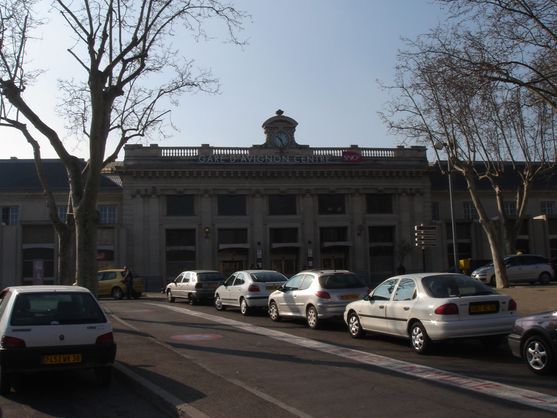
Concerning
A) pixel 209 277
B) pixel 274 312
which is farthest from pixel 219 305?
pixel 274 312

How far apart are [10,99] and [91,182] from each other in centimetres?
336

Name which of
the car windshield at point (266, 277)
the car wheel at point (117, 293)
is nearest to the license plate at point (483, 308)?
the car windshield at point (266, 277)

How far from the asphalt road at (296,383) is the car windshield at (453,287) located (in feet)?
3.74

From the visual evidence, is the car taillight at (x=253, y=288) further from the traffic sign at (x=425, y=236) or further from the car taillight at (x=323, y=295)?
the traffic sign at (x=425, y=236)

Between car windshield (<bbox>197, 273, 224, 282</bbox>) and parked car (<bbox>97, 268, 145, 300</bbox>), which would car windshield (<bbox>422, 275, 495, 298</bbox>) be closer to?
car windshield (<bbox>197, 273, 224, 282</bbox>)

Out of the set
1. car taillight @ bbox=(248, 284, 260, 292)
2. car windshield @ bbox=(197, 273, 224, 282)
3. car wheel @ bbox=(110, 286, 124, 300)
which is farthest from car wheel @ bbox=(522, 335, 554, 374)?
car wheel @ bbox=(110, 286, 124, 300)

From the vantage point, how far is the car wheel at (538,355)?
855 cm

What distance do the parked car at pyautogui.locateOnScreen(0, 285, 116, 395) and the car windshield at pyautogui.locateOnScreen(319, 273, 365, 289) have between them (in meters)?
7.87

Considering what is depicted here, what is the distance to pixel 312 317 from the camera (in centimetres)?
1545

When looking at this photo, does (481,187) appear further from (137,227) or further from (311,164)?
(137,227)

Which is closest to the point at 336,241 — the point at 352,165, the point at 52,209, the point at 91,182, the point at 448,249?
the point at 352,165

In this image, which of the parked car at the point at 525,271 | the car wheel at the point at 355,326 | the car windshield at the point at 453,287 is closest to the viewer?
the car windshield at the point at 453,287

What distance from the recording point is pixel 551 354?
27.8 ft

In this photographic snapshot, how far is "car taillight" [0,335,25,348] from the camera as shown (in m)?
7.82
